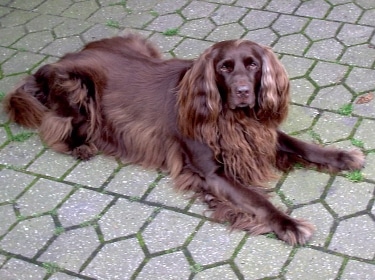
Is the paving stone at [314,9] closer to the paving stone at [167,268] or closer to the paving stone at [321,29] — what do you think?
the paving stone at [321,29]

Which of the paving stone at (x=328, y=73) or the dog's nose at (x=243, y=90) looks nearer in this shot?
the dog's nose at (x=243, y=90)

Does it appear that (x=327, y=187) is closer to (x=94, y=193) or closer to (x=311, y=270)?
(x=311, y=270)

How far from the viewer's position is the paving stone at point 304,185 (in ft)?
14.2

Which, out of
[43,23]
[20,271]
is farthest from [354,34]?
[20,271]

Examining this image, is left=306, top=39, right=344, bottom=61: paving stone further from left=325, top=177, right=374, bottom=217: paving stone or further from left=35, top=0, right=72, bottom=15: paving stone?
left=35, top=0, right=72, bottom=15: paving stone

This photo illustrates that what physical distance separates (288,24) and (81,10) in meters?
2.08

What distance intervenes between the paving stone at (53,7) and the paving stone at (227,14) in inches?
61.2

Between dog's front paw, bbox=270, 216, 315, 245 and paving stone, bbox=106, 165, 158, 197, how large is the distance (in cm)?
98

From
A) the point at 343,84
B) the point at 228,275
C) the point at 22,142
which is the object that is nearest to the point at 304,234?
the point at 228,275

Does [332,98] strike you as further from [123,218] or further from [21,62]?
[21,62]

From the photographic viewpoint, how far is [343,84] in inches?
211

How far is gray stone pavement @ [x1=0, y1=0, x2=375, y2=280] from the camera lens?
3.91 m

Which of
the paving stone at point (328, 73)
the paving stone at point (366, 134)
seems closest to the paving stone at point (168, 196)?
the paving stone at point (366, 134)

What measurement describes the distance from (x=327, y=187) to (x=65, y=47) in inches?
115
